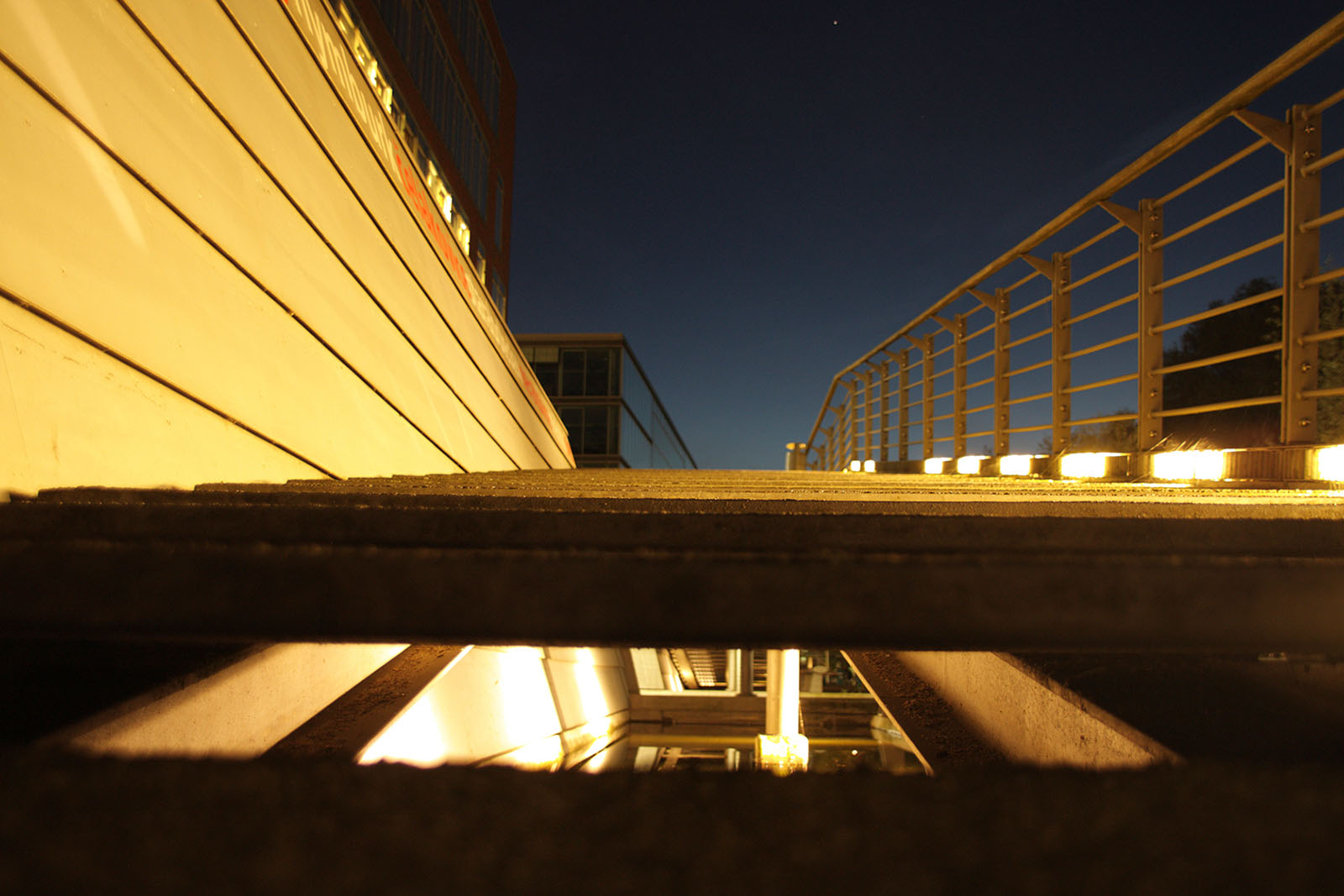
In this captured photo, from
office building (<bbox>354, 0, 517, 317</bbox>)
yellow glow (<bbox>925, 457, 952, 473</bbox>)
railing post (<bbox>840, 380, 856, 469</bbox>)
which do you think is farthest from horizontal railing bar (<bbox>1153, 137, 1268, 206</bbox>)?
office building (<bbox>354, 0, 517, 317</bbox>)

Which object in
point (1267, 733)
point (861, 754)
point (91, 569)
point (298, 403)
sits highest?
point (298, 403)

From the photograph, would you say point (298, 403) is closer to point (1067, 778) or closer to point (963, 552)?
point (963, 552)

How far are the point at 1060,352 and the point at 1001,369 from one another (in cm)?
55

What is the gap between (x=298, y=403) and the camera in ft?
5.71

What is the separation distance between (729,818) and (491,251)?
14556 mm

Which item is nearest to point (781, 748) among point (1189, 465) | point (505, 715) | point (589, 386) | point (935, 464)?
point (935, 464)

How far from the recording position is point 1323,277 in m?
2.00

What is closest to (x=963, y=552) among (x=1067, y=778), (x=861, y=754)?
(x=1067, y=778)

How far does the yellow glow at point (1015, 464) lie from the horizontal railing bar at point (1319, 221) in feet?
5.28

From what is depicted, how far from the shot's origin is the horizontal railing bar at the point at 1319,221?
1.95 m

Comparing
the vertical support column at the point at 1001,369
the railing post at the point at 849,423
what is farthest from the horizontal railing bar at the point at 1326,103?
the railing post at the point at 849,423

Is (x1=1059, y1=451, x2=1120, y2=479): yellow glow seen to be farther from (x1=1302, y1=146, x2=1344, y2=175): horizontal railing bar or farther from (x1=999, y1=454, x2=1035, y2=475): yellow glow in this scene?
(x1=1302, y1=146, x2=1344, y2=175): horizontal railing bar

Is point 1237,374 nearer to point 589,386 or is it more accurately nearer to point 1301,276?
point 589,386

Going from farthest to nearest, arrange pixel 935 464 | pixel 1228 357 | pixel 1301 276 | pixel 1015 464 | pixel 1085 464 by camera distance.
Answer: pixel 935 464 < pixel 1015 464 < pixel 1085 464 < pixel 1228 357 < pixel 1301 276
